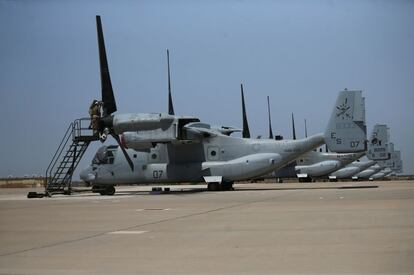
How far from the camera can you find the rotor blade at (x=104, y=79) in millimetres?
29891

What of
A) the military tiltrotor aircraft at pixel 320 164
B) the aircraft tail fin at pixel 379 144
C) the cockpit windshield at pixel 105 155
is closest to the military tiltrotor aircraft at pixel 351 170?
the aircraft tail fin at pixel 379 144

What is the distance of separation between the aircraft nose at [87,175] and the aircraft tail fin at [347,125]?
16.4 metres

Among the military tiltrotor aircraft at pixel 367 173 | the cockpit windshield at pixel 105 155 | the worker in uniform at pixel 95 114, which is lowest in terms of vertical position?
the military tiltrotor aircraft at pixel 367 173

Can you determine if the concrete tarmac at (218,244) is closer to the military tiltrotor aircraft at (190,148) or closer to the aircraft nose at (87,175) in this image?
the military tiltrotor aircraft at (190,148)

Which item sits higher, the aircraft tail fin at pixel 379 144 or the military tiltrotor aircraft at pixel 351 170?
the aircraft tail fin at pixel 379 144

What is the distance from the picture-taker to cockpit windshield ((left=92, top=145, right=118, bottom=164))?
36031mm

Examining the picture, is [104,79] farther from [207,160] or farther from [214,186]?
[214,186]

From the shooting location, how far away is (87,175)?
36469 millimetres

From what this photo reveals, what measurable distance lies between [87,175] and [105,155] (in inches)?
78.5

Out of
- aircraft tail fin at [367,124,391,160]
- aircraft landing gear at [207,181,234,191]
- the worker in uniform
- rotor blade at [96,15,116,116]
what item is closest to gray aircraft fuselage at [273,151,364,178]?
aircraft tail fin at [367,124,391,160]

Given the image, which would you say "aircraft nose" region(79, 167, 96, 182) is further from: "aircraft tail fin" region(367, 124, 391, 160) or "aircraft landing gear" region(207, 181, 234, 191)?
"aircraft tail fin" region(367, 124, 391, 160)

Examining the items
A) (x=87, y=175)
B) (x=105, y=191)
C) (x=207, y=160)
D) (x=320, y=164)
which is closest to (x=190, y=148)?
(x=207, y=160)

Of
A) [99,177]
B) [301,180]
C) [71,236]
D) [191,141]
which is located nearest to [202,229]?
[71,236]

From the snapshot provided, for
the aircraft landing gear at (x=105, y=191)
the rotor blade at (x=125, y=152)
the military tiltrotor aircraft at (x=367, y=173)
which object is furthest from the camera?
the military tiltrotor aircraft at (x=367, y=173)
